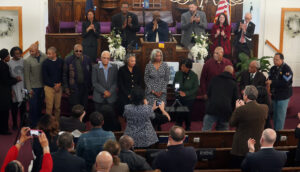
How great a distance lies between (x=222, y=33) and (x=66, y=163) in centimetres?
706

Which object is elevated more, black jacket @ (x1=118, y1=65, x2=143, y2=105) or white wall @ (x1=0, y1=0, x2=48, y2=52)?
white wall @ (x1=0, y1=0, x2=48, y2=52)

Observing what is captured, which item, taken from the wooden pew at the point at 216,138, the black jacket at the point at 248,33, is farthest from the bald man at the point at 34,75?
the black jacket at the point at 248,33

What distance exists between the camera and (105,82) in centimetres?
878

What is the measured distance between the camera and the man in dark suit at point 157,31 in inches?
410

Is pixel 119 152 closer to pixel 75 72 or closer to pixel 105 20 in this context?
pixel 75 72

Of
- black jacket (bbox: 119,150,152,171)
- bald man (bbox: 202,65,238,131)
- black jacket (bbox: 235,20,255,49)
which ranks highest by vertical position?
black jacket (bbox: 235,20,255,49)

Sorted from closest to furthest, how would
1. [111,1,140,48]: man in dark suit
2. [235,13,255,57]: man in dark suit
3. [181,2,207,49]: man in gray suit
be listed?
[111,1,140,48]: man in dark suit < [181,2,207,49]: man in gray suit < [235,13,255,57]: man in dark suit

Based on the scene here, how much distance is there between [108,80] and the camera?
8781mm

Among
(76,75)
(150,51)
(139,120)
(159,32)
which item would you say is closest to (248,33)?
(159,32)

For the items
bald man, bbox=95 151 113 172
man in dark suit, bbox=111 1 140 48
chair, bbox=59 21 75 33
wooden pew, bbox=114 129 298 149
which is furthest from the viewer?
chair, bbox=59 21 75 33

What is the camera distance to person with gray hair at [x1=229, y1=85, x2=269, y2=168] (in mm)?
6562

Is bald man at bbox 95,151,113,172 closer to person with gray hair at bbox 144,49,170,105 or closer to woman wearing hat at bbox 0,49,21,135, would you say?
person with gray hair at bbox 144,49,170,105

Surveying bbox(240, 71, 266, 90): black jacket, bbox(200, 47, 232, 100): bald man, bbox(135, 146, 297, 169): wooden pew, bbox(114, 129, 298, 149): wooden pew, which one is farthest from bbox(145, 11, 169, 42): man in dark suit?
bbox(135, 146, 297, 169): wooden pew

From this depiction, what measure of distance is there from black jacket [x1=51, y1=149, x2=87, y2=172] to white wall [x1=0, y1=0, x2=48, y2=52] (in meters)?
8.21
